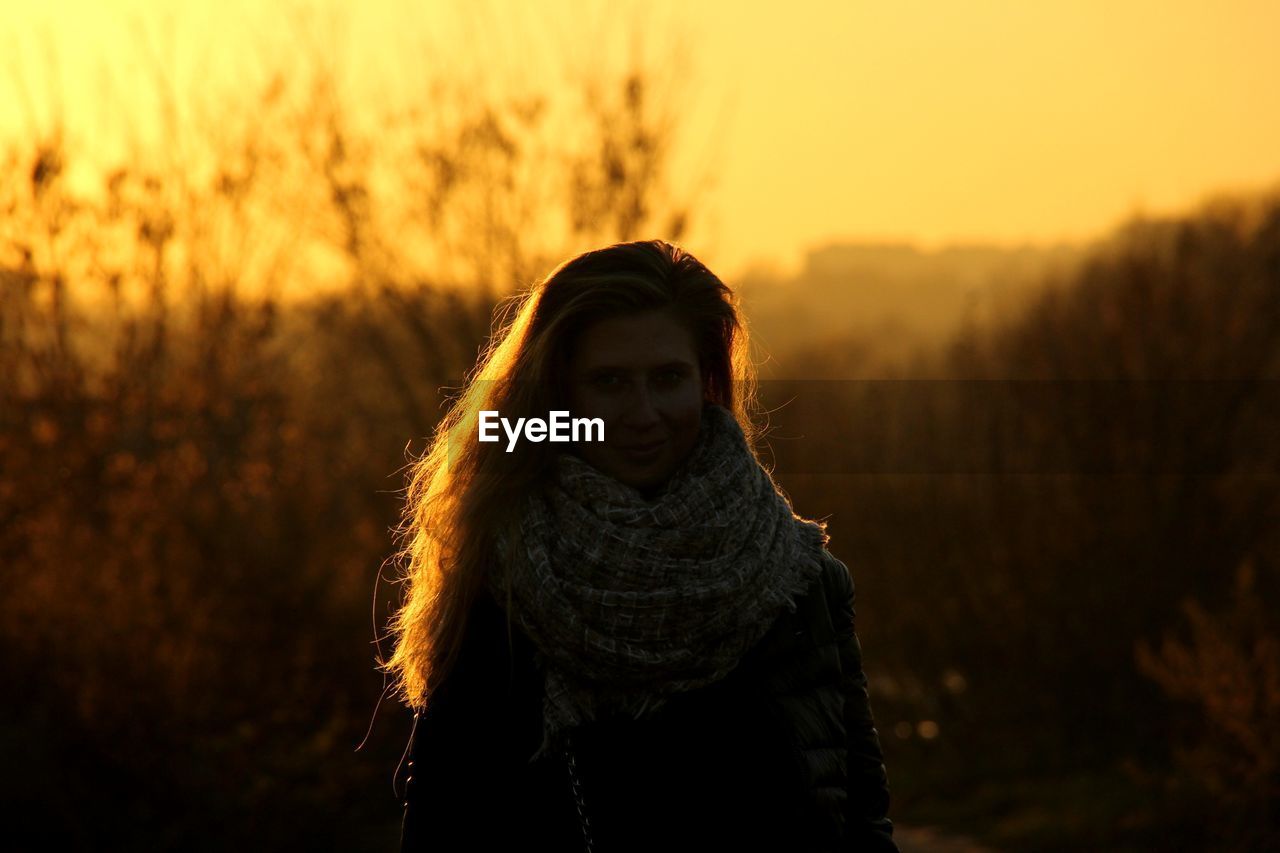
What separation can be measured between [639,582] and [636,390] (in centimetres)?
33

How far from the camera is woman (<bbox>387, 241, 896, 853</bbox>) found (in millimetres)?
2465

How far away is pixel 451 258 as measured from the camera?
14875 millimetres

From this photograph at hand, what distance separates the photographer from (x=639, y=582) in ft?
8.61

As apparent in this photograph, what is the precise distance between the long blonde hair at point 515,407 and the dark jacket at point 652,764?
8 centimetres

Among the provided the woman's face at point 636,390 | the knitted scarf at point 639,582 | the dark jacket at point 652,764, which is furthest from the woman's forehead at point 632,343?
the dark jacket at point 652,764

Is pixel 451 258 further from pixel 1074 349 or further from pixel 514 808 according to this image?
pixel 514 808

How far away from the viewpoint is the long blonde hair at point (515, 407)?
2.61 m

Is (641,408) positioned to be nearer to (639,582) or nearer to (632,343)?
(632,343)

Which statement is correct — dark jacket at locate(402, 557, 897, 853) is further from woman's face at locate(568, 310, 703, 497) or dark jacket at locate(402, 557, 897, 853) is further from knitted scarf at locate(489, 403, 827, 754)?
woman's face at locate(568, 310, 703, 497)

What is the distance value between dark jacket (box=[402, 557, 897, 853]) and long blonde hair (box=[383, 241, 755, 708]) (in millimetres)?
82

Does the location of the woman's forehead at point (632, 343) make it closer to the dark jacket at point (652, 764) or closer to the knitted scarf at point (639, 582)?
the knitted scarf at point (639, 582)

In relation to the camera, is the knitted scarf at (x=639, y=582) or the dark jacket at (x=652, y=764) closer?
the dark jacket at (x=652, y=764)

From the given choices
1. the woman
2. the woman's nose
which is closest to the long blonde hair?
the woman

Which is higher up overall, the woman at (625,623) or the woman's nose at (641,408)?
Answer: the woman's nose at (641,408)
